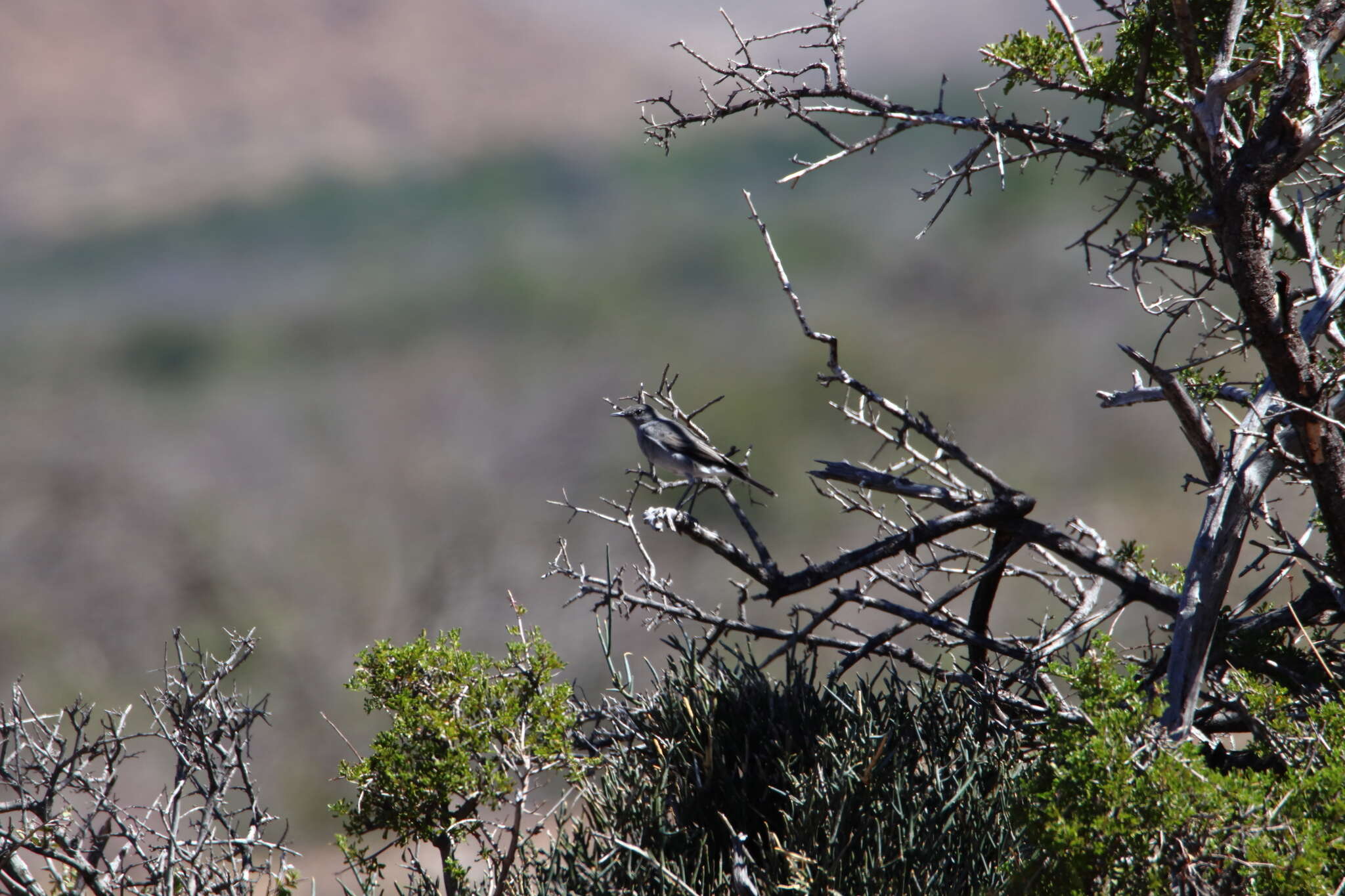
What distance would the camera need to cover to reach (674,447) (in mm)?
5418

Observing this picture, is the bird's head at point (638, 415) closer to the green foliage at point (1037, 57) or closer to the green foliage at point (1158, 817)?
the green foliage at point (1037, 57)

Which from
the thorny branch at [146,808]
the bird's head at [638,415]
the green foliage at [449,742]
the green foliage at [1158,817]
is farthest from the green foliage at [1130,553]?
the thorny branch at [146,808]

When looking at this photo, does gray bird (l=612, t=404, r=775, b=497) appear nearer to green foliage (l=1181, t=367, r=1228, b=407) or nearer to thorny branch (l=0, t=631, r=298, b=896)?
green foliage (l=1181, t=367, r=1228, b=407)

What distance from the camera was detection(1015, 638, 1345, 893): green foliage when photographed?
2.05 meters

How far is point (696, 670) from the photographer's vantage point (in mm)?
3482

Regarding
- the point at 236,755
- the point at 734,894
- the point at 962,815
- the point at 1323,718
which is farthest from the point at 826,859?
the point at 236,755

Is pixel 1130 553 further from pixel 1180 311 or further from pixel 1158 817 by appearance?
pixel 1158 817

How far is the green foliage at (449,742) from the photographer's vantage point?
2.98 metres

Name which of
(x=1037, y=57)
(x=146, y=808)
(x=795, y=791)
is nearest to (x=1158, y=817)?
(x=795, y=791)

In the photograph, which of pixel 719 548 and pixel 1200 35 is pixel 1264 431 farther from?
pixel 719 548

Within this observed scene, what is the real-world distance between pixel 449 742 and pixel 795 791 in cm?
117

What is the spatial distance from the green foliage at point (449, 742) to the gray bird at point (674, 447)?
2.05 metres

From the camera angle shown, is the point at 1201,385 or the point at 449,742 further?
the point at 1201,385

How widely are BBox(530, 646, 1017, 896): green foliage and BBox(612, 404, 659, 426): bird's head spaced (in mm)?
2210
